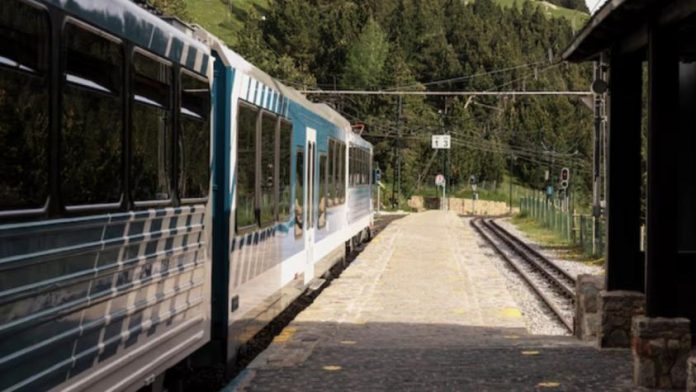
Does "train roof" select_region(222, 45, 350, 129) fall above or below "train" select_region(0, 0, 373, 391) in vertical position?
above

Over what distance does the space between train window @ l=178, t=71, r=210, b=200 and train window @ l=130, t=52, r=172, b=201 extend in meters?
0.36

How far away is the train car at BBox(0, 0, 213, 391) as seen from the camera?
14.1ft

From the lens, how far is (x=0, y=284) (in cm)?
407

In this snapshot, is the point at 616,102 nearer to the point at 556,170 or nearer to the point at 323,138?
the point at 323,138

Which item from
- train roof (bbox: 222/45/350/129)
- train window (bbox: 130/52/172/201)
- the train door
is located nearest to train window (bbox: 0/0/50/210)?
train window (bbox: 130/52/172/201)

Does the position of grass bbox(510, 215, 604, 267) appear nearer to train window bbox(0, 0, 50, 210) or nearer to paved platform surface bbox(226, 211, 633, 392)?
paved platform surface bbox(226, 211, 633, 392)

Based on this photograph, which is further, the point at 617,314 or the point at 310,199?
the point at 310,199

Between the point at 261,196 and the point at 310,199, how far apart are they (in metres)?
4.63

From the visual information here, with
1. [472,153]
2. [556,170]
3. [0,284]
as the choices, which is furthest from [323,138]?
[556,170]

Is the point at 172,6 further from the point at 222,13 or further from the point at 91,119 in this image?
the point at 222,13

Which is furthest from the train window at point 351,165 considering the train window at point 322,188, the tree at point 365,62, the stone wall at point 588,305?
the tree at point 365,62

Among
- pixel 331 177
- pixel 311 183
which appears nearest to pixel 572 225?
pixel 331 177

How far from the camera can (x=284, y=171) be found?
11.9 meters

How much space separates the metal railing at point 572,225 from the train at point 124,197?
17.4 metres
